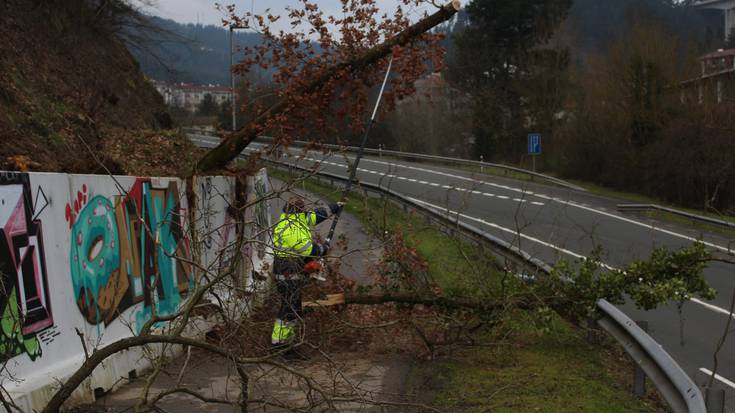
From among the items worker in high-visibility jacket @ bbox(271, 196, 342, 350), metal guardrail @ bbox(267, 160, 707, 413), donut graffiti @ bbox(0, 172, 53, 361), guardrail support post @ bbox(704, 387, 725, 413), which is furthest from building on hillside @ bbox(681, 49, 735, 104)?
donut graffiti @ bbox(0, 172, 53, 361)

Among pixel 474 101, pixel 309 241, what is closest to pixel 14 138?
pixel 309 241

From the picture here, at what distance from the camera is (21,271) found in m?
5.95

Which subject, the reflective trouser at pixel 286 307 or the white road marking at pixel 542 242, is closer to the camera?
the reflective trouser at pixel 286 307

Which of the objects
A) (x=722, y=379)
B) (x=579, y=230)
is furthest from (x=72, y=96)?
(x=722, y=379)

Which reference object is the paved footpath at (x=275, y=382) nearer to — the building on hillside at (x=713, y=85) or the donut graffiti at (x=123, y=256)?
the donut graffiti at (x=123, y=256)

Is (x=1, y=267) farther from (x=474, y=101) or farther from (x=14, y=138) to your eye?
(x=474, y=101)

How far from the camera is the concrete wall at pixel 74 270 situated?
581 centimetres

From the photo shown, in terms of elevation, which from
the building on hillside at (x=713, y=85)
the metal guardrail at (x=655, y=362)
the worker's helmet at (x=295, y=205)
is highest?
the building on hillside at (x=713, y=85)

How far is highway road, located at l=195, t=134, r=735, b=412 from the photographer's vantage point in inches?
423

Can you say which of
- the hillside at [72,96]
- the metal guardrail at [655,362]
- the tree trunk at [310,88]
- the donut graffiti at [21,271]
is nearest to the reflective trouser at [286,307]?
the metal guardrail at [655,362]

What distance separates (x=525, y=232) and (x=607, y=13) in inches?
3707

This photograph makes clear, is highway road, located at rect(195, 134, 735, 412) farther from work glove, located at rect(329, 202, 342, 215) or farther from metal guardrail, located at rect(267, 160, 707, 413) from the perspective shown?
metal guardrail, located at rect(267, 160, 707, 413)

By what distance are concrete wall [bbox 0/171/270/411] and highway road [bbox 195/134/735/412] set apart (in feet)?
6.38

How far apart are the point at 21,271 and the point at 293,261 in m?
2.78
